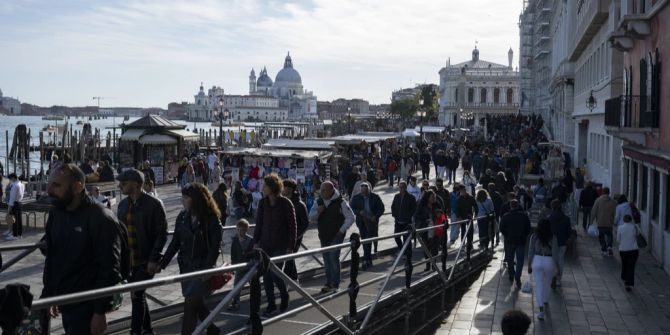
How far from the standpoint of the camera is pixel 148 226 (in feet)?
22.6

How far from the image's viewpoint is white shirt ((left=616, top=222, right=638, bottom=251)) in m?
12.8

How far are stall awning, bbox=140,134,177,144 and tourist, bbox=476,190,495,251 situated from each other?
53.7 ft

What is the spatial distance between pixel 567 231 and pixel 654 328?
92.4 inches

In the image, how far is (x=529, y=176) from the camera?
24.7m

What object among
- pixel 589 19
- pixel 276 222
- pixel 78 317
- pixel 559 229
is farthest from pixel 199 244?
pixel 589 19

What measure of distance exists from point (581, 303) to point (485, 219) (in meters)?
3.47

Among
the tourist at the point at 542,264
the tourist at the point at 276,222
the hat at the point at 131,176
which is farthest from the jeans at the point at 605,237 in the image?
the hat at the point at 131,176

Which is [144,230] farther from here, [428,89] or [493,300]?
[428,89]

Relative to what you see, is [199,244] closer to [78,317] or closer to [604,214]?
[78,317]

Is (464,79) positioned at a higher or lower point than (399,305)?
higher

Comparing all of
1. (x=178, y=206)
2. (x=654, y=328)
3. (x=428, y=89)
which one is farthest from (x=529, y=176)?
(x=428, y=89)

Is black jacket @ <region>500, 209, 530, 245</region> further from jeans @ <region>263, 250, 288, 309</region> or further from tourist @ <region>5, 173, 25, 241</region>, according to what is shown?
tourist @ <region>5, 173, 25, 241</region>

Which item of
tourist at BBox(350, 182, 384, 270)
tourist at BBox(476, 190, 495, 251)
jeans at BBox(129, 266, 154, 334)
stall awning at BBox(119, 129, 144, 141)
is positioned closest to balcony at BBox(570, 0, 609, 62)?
tourist at BBox(476, 190, 495, 251)

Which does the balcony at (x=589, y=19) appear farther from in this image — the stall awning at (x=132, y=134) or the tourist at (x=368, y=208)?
the stall awning at (x=132, y=134)
